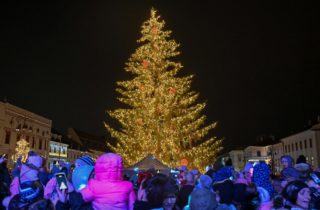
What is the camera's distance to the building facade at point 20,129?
57253mm

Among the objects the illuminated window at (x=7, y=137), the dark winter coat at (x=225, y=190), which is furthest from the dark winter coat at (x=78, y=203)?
the illuminated window at (x=7, y=137)

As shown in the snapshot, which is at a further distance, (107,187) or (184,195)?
(184,195)

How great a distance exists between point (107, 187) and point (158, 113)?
1908 cm

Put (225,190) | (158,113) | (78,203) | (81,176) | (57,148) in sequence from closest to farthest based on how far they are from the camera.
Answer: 1. (78,203)
2. (81,176)
3. (225,190)
4. (158,113)
5. (57,148)

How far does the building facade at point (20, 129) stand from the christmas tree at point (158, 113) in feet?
106

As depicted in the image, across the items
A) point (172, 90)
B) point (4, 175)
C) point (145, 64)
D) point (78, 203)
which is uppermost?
point (145, 64)

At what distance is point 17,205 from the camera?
630cm

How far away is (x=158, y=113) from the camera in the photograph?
23.7m

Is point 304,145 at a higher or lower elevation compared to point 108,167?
higher

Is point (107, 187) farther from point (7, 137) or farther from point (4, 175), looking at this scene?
point (7, 137)

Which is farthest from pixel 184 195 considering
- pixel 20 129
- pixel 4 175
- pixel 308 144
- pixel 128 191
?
pixel 308 144

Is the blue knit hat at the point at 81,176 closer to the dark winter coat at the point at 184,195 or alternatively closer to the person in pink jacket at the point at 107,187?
the person in pink jacket at the point at 107,187

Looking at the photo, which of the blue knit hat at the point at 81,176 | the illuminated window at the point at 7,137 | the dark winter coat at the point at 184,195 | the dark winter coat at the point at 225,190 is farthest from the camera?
the illuminated window at the point at 7,137

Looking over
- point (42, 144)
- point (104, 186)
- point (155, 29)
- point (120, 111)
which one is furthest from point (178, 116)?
point (42, 144)
